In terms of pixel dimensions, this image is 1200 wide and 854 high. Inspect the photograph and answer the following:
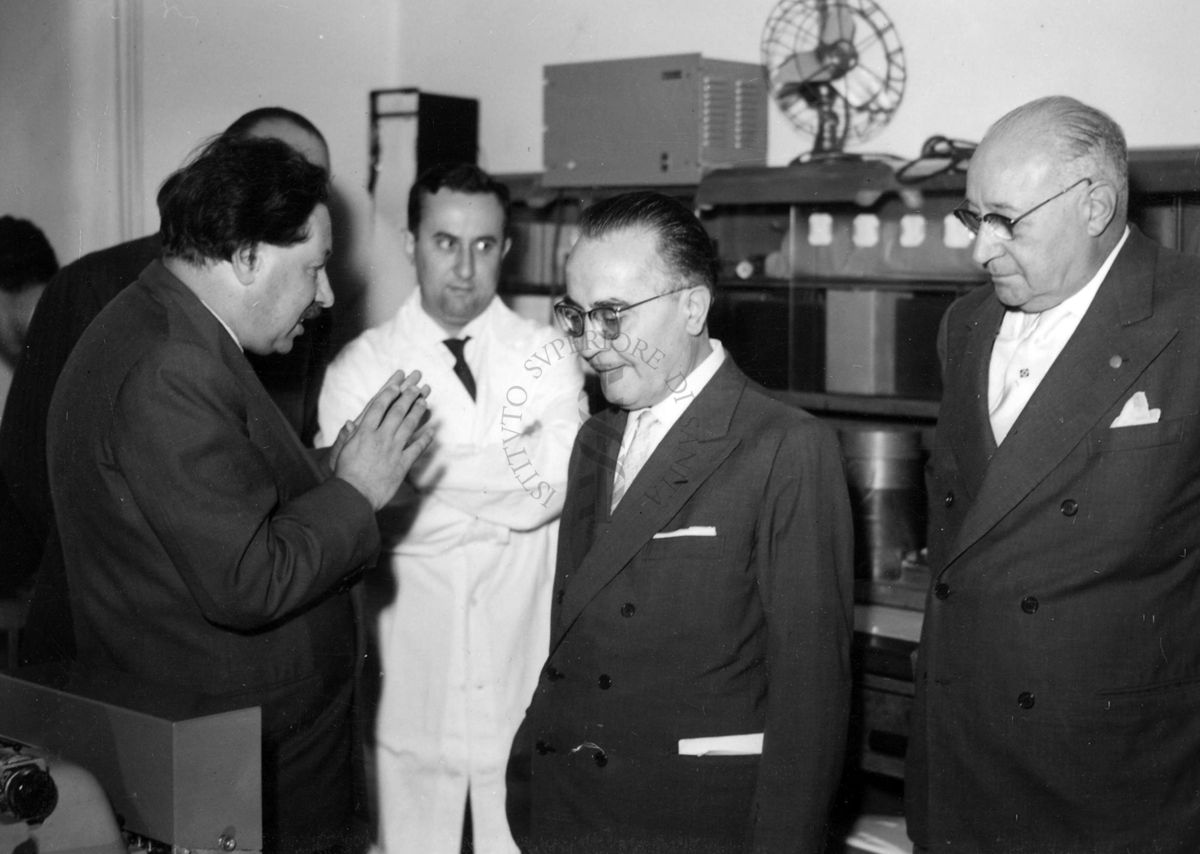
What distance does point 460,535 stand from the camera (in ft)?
10.0

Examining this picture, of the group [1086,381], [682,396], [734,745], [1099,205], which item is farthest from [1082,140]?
[734,745]

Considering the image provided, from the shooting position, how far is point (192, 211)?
6.73 ft

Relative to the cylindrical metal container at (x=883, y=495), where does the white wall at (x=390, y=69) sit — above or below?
above

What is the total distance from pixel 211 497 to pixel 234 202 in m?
0.51

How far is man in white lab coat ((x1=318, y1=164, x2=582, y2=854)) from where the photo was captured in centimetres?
304

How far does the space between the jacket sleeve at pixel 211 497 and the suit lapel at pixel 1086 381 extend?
1116mm

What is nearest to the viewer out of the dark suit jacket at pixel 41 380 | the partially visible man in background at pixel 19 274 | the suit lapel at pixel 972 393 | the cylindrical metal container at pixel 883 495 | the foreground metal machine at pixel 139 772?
the foreground metal machine at pixel 139 772

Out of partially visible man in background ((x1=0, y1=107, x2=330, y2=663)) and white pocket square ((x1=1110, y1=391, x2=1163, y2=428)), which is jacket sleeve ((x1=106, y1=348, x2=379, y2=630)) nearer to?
partially visible man in background ((x1=0, y1=107, x2=330, y2=663))

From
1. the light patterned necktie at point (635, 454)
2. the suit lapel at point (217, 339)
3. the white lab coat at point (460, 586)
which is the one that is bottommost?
the white lab coat at point (460, 586)

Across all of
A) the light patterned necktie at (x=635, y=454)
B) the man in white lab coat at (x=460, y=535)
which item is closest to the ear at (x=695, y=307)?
the light patterned necktie at (x=635, y=454)

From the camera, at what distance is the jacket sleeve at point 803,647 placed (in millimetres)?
1865

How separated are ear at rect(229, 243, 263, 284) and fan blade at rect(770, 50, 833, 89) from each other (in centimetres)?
247

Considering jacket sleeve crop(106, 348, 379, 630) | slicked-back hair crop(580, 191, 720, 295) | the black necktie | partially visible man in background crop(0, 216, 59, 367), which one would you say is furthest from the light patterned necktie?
partially visible man in background crop(0, 216, 59, 367)

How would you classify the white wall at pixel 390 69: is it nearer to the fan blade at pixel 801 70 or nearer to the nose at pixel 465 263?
the fan blade at pixel 801 70
